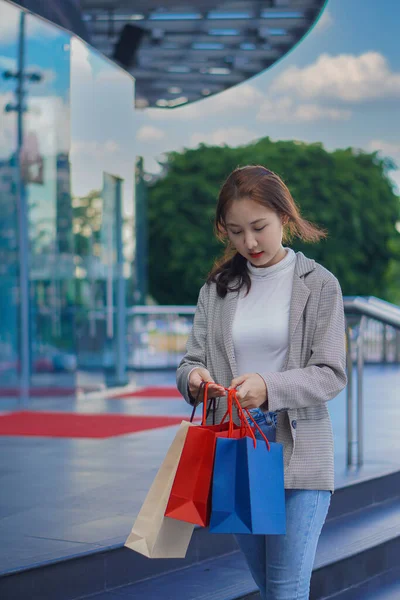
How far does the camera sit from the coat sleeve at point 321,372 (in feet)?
7.28

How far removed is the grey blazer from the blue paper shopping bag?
0.52 ft

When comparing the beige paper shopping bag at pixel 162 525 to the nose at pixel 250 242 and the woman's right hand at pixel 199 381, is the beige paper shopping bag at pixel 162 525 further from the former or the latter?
the nose at pixel 250 242

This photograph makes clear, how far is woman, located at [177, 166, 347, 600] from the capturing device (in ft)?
7.48

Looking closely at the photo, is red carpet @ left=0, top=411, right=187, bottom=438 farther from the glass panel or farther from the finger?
the finger

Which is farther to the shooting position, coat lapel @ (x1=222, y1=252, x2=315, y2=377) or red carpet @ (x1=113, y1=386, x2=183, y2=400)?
red carpet @ (x1=113, y1=386, x2=183, y2=400)

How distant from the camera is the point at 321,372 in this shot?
2.28 m

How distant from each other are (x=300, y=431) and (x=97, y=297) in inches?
362

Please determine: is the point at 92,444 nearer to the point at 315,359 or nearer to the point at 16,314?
the point at 16,314

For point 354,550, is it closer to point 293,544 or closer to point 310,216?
point 293,544

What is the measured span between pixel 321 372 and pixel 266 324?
0.19 metres

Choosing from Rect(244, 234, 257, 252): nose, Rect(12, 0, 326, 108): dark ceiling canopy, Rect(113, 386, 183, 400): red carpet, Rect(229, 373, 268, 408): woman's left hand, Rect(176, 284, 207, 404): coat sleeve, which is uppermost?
Rect(12, 0, 326, 108): dark ceiling canopy

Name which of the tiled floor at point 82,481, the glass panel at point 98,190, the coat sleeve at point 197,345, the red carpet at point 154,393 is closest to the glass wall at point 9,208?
the glass panel at point 98,190

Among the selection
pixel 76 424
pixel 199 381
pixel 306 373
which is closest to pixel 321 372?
pixel 306 373

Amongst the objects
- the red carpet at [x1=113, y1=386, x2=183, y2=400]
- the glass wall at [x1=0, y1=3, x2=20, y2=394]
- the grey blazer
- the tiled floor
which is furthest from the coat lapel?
the red carpet at [x1=113, y1=386, x2=183, y2=400]
